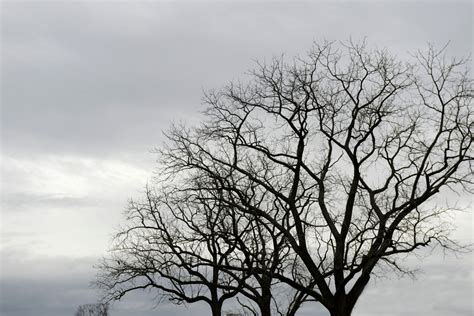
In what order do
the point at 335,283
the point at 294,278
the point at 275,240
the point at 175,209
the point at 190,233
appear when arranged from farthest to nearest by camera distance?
the point at 175,209 < the point at 190,233 < the point at 275,240 < the point at 294,278 < the point at 335,283

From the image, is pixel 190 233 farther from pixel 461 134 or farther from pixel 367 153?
pixel 461 134

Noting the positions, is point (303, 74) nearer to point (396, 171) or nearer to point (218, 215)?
point (396, 171)

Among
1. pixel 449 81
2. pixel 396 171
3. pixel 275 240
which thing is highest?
pixel 449 81

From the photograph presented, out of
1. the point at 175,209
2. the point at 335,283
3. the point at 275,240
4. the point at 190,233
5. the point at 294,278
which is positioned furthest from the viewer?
the point at 175,209

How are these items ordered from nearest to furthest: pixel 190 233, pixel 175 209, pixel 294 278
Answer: pixel 294 278, pixel 190 233, pixel 175 209

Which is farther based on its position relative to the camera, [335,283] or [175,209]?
[175,209]

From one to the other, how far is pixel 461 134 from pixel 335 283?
23.5 feet

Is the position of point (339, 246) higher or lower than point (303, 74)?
lower

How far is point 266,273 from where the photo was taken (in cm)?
2542

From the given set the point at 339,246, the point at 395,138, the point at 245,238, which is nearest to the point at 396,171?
the point at 395,138

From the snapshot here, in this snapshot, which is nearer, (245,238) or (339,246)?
(339,246)

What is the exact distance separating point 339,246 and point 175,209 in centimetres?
1041

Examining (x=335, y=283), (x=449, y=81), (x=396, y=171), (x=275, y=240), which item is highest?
(x=449, y=81)

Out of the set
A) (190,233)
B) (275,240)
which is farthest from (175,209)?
(275,240)
